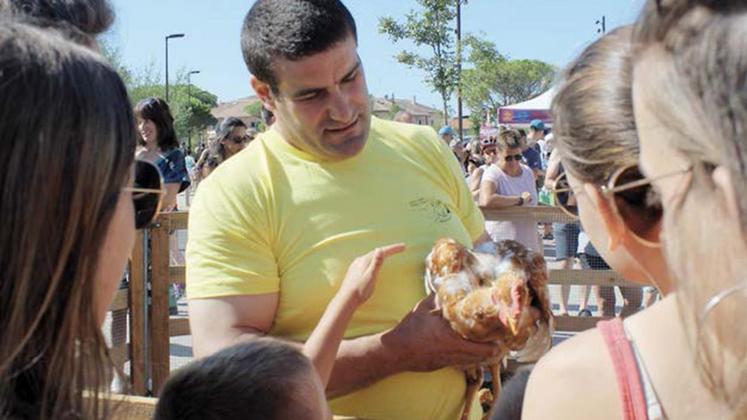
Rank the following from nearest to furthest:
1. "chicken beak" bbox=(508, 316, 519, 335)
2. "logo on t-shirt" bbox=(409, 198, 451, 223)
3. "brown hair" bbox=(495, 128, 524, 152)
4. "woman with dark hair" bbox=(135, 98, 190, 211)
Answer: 1. "chicken beak" bbox=(508, 316, 519, 335)
2. "logo on t-shirt" bbox=(409, 198, 451, 223)
3. "woman with dark hair" bbox=(135, 98, 190, 211)
4. "brown hair" bbox=(495, 128, 524, 152)

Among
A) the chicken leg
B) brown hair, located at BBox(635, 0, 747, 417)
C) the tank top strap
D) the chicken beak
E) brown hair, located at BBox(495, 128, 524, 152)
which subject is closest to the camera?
brown hair, located at BBox(635, 0, 747, 417)

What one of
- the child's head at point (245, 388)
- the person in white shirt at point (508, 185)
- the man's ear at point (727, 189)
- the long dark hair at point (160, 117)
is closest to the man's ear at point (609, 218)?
the man's ear at point (727, 189)

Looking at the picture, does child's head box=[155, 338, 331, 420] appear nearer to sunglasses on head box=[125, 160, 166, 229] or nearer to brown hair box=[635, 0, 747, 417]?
sunglasses on head box=[125, 160, 166, 229]

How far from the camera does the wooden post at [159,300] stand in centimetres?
495

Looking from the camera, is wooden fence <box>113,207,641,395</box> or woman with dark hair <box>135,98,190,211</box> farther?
woman with dark hair <box>135,98,190,211</box>

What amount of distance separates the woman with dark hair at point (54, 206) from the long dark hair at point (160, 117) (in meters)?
5.02

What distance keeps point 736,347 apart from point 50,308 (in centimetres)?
84

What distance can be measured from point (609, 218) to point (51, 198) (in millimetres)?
787

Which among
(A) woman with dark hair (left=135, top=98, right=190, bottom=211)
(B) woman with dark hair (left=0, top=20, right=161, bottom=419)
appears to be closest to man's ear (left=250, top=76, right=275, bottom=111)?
(B) woman with dark hair (left=0, top=20, right=161, bottom=419)

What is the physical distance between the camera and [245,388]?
140 cm

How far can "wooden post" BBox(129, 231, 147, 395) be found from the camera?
16.1 ft

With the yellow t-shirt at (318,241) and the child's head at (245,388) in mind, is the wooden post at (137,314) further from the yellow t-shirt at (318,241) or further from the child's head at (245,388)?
the child's head at (245,388)

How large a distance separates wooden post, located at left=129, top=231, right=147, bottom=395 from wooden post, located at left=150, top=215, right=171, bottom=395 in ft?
0.20

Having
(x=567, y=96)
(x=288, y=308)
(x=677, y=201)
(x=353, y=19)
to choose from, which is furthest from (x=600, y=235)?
(x=353, y=19)
